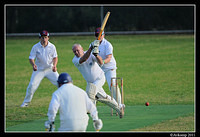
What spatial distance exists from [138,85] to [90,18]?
29.5 metres

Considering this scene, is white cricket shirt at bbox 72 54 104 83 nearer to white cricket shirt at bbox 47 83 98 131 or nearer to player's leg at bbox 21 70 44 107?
white cricket shirt at bbox 47 83 98 131

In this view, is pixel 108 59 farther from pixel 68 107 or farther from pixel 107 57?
pixel 68 107

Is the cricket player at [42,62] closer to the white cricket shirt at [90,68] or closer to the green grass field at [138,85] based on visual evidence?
the green grass field at [138,85]

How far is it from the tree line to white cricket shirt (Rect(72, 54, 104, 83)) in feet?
110

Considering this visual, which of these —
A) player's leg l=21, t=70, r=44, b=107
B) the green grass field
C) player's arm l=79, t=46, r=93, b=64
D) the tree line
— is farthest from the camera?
the tree line

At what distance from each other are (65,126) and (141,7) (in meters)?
40.6

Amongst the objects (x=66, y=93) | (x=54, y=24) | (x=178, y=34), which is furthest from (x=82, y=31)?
(x=66, y=93)

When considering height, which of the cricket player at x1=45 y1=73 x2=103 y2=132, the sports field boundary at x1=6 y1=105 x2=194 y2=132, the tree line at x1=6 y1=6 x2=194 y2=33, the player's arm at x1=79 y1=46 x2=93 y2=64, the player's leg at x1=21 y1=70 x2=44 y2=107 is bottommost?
the sports field boundary at x1=6 y1=105 x2=194 y2=132

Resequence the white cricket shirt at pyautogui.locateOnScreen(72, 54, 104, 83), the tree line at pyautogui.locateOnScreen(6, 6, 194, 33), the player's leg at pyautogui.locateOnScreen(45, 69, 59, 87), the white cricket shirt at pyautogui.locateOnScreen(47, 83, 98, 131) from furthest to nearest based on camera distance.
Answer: the tree line at pyautogui.locateOnScreen(6, 6, 194, 33) < the player's leg at pyautogui.locateOnScreen(45, 69, 59, 87) < the white cricket shirt at pyautogui.locateOnScreen(72, 54, 104, 83) < the white cricket shirt at pyautogui.locateOnScreen(47, 83, 98, 131)

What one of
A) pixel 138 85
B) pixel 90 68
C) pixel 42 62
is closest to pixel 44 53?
pixel 42 62

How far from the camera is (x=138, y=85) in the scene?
17.8 meters

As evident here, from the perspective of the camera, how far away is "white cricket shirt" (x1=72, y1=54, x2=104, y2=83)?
33.9 ft

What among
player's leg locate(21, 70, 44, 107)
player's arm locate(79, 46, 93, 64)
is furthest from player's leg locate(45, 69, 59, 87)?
player's arm locate(79, 46, 93, 64)

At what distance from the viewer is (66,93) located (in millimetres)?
7305
